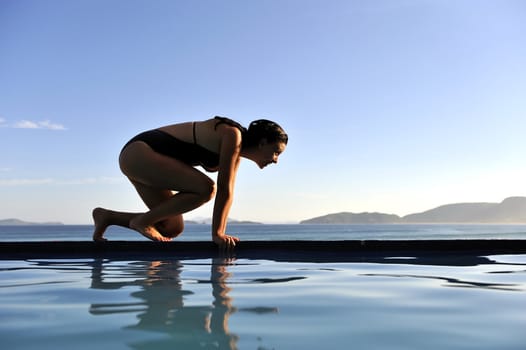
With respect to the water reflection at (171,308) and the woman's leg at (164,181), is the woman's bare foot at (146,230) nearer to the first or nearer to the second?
the woman's leg at (164,181)

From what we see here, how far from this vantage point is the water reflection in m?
1.55

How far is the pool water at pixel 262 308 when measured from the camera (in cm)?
159

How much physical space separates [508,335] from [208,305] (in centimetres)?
112

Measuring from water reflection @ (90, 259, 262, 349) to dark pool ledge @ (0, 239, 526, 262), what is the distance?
1.08 m

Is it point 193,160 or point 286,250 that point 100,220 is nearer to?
point 193,160

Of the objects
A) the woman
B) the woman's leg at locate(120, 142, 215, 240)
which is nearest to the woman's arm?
the woman

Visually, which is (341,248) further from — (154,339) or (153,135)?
(154,339)

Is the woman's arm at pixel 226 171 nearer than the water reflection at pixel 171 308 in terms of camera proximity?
No

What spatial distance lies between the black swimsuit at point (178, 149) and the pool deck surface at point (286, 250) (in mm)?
733

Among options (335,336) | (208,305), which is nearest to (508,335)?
(335,336)

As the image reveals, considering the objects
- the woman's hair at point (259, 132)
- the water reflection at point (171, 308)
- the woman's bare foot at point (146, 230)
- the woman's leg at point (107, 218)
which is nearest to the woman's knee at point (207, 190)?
the woman's hair at point (259, 132)

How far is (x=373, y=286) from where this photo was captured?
111 inches

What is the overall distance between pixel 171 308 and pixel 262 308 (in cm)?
36

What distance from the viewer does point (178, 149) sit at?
4602 mm
